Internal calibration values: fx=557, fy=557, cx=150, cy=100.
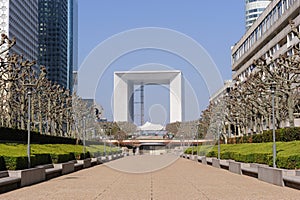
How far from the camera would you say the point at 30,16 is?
12788cm

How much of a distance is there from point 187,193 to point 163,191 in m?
1.04

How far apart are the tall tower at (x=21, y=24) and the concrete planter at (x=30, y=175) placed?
274 ft

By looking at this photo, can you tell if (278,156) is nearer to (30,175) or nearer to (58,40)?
(30,175)

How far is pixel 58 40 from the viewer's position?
495 feet

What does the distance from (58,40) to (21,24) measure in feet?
104

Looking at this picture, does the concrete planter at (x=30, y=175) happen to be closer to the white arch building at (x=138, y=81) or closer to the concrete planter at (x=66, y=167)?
the concrete planter at (x=66, y=167)

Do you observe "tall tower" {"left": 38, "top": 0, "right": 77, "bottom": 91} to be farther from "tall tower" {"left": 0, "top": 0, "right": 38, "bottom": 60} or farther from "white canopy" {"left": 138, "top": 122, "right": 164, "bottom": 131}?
"white canopy" {"left": 138, "top": 122, "right": 164, "bottom": 131}

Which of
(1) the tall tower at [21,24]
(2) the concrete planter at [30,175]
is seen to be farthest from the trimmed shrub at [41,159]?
(1) the tall tower at [21,24]

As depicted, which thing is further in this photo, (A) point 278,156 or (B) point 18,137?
(B) point 18,137

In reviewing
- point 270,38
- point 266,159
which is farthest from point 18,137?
point 270,38

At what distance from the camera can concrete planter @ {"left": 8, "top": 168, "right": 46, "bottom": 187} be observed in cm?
2139

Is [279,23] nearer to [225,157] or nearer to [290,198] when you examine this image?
[225,157]

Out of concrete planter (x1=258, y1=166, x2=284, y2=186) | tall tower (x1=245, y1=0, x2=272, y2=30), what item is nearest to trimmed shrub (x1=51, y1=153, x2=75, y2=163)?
concrete planter (x1=258, y1=166, x2=284, y2=186)

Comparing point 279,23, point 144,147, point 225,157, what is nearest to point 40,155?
point 225,157
